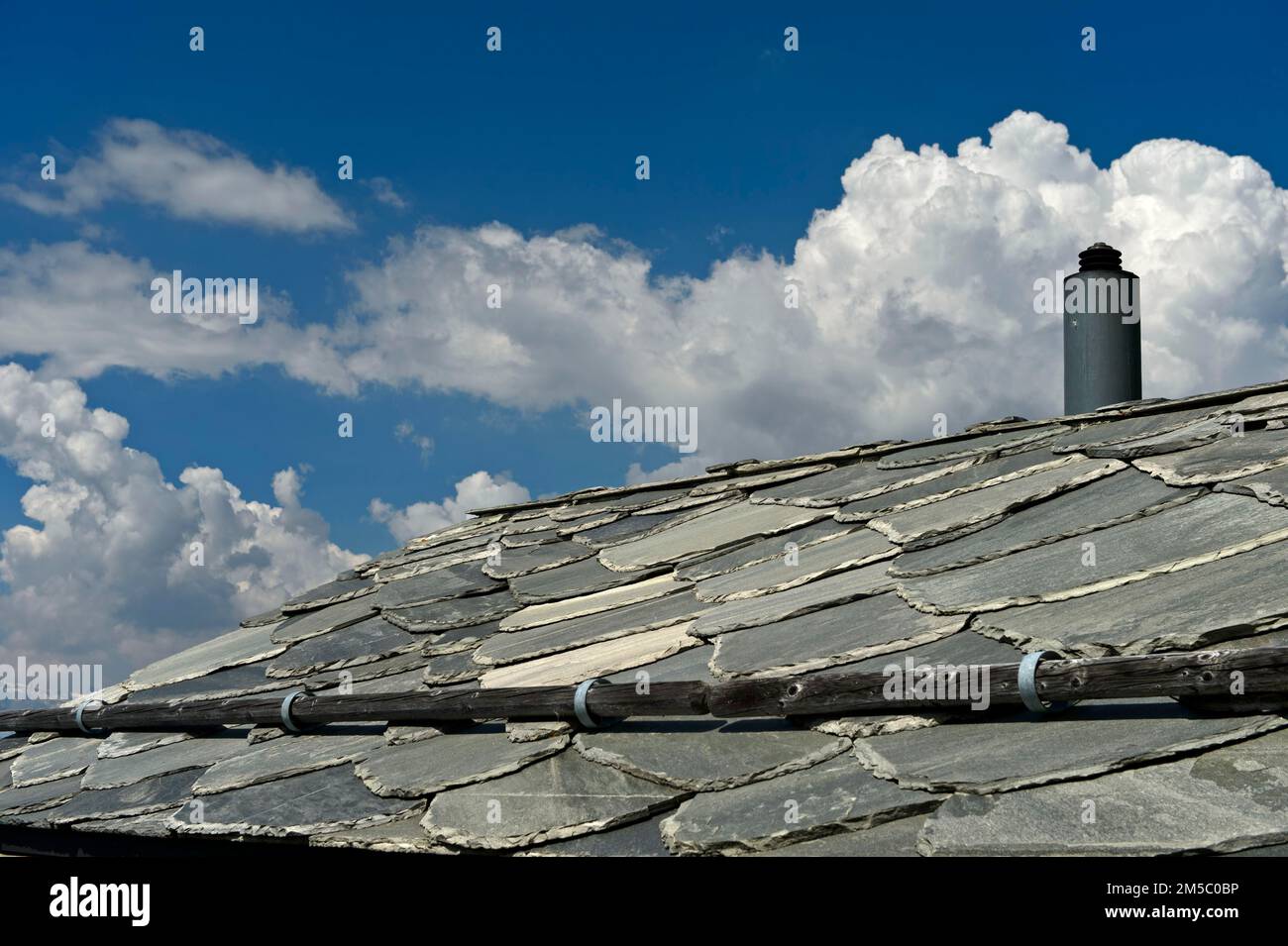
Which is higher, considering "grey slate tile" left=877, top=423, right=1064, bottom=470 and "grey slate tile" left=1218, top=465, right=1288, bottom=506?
"grey slate tile" left=877, top=423, right=1064, bottom=470

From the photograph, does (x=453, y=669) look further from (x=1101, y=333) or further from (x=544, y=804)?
(x=1101, y=333)

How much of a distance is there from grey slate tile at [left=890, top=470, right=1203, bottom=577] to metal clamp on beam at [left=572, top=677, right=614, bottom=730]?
1.11 meters

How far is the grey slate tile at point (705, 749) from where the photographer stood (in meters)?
3.04

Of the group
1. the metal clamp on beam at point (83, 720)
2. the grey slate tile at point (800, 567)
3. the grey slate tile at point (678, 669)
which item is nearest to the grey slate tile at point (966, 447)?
the grey slate tile at point (800, 567)

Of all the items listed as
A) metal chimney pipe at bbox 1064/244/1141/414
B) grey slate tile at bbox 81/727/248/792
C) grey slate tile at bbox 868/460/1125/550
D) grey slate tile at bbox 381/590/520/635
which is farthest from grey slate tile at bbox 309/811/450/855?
metal chimney pipe at bbox 1064/244/1141/414

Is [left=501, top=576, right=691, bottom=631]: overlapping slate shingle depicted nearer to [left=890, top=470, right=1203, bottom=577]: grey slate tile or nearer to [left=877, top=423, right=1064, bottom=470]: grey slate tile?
[left=890, top=470, right=1203, bottom=577]: grey slate tile

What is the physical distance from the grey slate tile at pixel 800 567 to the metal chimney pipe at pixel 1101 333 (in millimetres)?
3160

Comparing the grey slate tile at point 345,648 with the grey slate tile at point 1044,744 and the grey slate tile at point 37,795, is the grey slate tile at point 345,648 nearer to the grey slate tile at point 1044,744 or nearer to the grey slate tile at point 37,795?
the grey slate tile at point 37,795

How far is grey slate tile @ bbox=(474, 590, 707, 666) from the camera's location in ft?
14.4

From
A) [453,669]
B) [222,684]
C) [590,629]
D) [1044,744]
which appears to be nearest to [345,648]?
[222,684]

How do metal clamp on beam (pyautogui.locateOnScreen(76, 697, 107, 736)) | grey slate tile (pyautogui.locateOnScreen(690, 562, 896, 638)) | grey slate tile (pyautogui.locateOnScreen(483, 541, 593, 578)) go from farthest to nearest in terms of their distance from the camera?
1. grey slate tile (pyautogui.locateOnScreen(483, 541, 593, 578))
2. metal clamp on beam (pyautogui.locateOnScreen(76, 697, 107, 736))
3. grey slate tile (pyautogui.locateOnScreen(690, 562, 896, 638))

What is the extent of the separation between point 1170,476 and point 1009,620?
3.31 ft

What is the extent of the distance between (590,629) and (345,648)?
1.56 m

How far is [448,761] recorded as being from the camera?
3760 millimetres
